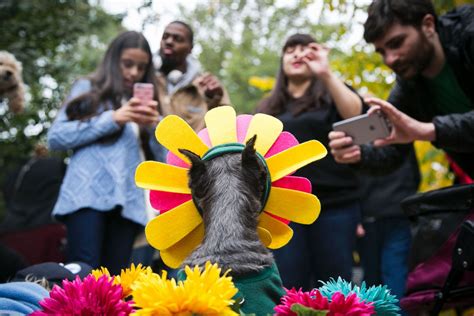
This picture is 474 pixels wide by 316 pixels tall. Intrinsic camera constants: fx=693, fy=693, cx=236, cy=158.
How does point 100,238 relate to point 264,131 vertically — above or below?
below

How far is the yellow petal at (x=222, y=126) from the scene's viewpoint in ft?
6.40

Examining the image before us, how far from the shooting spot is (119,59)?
4.16m

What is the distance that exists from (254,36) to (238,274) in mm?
21713

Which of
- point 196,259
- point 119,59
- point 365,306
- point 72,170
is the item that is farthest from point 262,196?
point 119,59

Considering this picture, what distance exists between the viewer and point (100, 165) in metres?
3.84

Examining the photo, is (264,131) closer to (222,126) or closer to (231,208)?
(222,126)

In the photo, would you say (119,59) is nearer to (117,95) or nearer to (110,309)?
(117,95)

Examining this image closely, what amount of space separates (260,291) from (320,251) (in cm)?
225

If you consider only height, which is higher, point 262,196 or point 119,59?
point 262,196

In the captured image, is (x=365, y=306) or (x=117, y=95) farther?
(x=117, y=95)

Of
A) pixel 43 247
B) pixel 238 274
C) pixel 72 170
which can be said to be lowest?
pixel 43 247

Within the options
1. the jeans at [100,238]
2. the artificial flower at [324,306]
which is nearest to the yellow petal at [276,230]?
the artificial flower at [324,306]

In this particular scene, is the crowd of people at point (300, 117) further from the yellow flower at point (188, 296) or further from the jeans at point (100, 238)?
the yellow flower at point (188, 296)

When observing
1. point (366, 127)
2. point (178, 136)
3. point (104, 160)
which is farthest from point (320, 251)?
point (178, 136)
